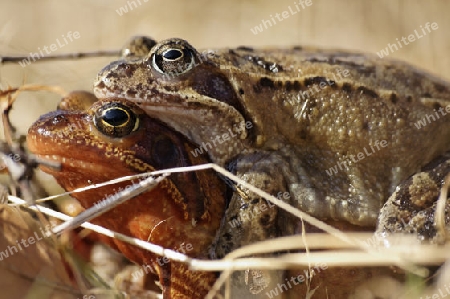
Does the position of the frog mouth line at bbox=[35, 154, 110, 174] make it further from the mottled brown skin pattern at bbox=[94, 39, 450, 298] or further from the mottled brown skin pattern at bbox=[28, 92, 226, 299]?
the mottled brown skin pattern at bbox=[94, 39, 450, 298]

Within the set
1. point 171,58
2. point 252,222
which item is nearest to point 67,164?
point 171,58

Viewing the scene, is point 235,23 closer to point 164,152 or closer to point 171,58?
point 171,58

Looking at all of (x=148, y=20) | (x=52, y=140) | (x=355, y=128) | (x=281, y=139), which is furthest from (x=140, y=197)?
(x=148, y=20)

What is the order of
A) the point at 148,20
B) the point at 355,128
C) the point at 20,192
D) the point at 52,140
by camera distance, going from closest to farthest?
the point at 52,140 < the point at 20,192 < the point at 355,128 < the point at 148,20

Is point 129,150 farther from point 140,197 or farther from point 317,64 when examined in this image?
point 317,64

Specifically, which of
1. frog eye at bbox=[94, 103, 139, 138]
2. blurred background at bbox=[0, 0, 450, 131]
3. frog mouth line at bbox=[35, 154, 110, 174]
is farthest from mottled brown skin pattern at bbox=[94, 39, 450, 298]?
blurred background at bbox=[0, 0, 450, 131]

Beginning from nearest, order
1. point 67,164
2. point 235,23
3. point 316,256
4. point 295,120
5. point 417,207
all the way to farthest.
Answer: point 316,256 < point 67,164 < point 417,207 < point 295,120 < point 235,23
